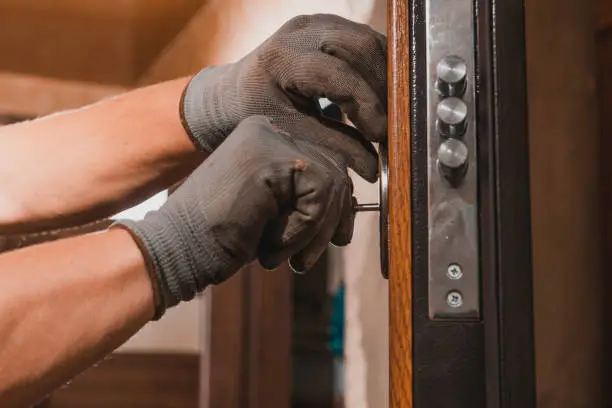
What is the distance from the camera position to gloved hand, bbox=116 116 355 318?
2.26 feet

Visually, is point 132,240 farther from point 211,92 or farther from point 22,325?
point 211,92

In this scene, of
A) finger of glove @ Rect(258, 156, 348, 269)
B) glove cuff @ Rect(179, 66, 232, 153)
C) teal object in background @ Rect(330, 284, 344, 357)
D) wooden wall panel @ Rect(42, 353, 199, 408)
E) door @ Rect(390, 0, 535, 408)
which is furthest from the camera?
wooden wall panel @ Rect(42, 353, 199, 408)

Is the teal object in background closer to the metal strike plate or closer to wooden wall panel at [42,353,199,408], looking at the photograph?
the metal strike plate

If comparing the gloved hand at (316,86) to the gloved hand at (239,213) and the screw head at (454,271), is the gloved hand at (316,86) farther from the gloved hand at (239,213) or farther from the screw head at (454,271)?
the screw head at (454,271)

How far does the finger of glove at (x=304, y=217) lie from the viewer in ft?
2.32

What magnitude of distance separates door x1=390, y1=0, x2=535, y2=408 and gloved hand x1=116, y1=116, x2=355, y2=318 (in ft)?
0.33

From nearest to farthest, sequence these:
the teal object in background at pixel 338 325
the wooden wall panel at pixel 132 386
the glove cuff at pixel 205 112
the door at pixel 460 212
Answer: the door at pixel 460 212, the glove cuff at pixel 205 112, the teal object in background at pixel 338 325, the wooden wall panel at pixel 132 386

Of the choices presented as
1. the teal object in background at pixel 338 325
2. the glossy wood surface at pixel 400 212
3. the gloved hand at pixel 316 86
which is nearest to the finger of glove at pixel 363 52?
the gloved hand at pixel 316 86

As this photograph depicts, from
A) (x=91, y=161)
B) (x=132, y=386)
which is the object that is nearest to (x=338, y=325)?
(x=91, y=161)

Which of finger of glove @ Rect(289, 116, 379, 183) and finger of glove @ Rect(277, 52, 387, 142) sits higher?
finger of glove @ Rect(277, 52, 387, 142)

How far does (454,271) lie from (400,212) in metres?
0.06

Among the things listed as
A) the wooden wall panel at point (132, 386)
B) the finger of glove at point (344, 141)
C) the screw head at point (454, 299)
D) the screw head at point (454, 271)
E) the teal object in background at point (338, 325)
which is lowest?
the wooden wall panel at point (132, 386)

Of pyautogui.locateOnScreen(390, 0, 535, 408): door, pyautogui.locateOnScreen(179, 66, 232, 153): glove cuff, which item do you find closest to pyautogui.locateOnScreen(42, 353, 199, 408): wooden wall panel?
pyautogui.locateOnScreen(179, 66, 232, 153): glove cuff

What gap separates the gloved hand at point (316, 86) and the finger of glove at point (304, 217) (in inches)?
2.4
